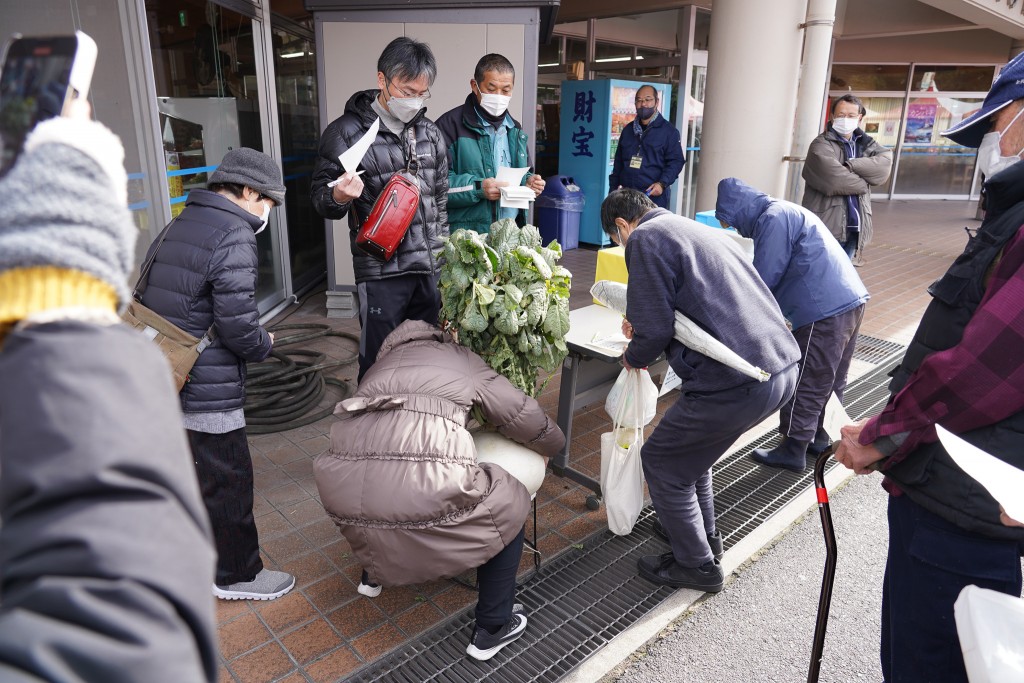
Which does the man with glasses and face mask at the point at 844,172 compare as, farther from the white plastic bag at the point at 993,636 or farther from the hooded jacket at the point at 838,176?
the white plastic bag at the point at 993,636

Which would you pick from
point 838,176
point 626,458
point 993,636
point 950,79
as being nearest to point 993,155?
point 993,636

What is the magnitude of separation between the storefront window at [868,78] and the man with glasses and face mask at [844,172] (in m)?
12.2

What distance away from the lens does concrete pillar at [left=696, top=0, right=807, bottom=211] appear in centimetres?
604

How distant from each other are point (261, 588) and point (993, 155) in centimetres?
299

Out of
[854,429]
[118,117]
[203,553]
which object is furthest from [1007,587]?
[118,117]

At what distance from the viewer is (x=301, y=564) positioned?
3.03 m

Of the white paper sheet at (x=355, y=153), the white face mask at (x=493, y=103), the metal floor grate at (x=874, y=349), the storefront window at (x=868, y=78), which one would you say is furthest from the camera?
the storefront window at (x=868, y=78)

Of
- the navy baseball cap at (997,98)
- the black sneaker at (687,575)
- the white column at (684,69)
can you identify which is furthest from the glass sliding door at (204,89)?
the white column at (684,69)

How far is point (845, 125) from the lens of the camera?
576cm

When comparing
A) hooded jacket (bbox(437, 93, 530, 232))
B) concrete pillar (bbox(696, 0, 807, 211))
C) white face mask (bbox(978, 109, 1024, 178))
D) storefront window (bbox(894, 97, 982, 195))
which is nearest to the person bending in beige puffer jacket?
white face mask (bbox(978, 109, 1024, 178))

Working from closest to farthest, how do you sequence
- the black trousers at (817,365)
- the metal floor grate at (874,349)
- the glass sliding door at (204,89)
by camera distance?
1. the black trousers at (817,365)
2. the glass sliding door at (204,89)
3. the metal floor grate at (874,349)

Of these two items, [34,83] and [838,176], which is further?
[838,176]

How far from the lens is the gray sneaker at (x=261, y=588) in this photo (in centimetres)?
277

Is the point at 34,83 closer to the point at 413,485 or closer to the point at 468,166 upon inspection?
the point at 413,485
